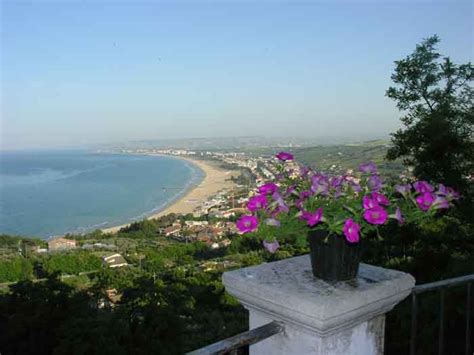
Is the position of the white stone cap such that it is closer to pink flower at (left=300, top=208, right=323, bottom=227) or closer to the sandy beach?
pink flower at (left=300, top=208, right=323, bottom=227)

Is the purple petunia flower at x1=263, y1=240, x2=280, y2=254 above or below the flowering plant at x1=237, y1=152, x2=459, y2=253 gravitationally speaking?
below

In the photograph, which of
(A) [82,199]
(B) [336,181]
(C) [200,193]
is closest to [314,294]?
(B) [336,181]

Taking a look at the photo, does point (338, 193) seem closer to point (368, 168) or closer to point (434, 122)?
point (368, 168)

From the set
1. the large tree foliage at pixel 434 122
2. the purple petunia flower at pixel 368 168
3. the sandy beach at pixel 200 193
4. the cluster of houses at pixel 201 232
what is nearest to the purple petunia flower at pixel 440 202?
the purple petunia flower at pixel 368 168

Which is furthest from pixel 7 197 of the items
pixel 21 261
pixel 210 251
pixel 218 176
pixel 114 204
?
pixel 210 251

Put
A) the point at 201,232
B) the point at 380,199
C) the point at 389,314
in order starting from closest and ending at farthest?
the point at 380,199
the point at 389,314
the point at 201,232

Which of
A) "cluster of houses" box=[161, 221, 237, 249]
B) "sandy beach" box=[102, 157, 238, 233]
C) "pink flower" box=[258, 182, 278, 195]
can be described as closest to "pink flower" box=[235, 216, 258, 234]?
"pink flower" box=[258, 182, 278, 195]
